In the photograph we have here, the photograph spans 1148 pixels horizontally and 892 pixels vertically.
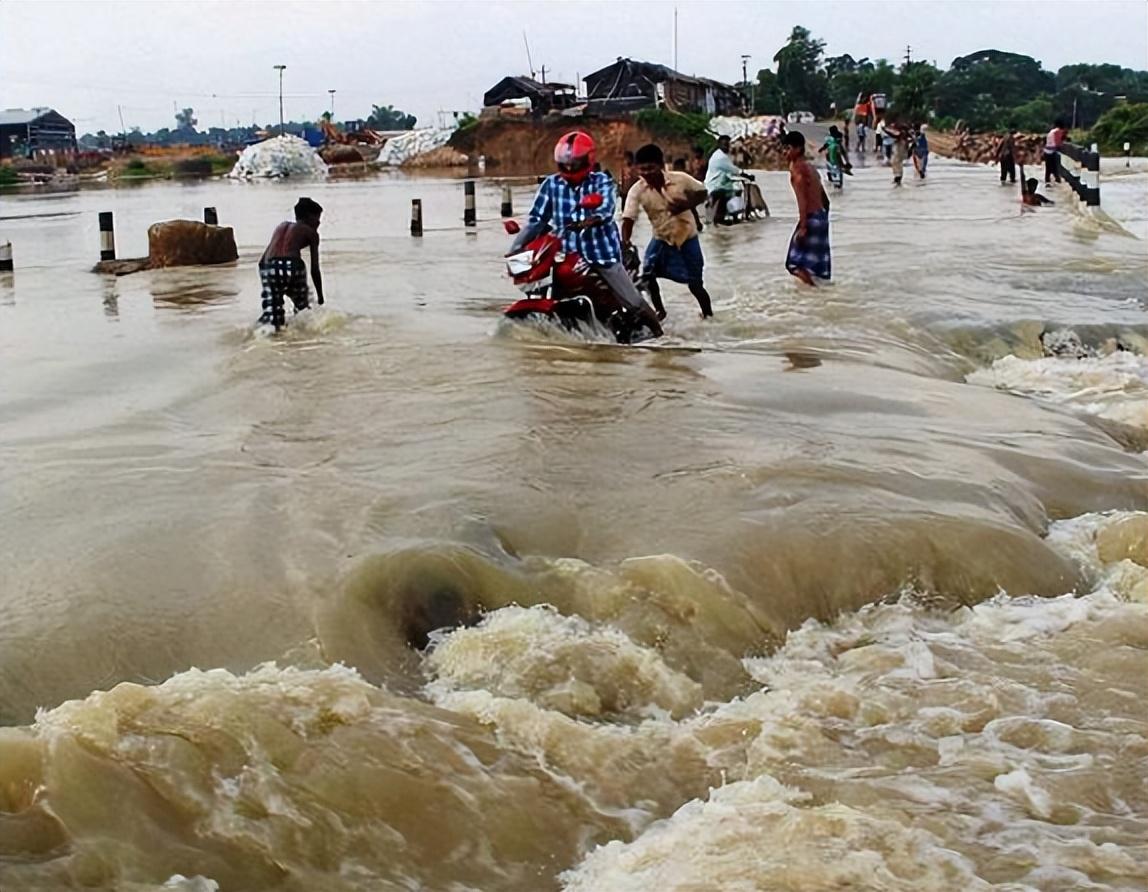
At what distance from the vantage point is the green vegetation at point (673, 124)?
6250 centimetres

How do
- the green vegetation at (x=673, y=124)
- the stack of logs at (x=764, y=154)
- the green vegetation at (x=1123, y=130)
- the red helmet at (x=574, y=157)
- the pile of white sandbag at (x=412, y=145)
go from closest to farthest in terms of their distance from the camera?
the red helmet at (x=574, y=157), the stack of logs at (x=764, y=154), the green vegetation at (x=1123, y=130), the green vegetation at (x=673, y=124), the pile of white sandbag at (x=412, y=145)

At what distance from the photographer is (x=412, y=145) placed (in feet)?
271

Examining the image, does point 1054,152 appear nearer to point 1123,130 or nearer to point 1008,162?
point 1008,162

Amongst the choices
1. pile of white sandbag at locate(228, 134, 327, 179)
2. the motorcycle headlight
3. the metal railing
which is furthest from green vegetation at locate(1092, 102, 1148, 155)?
the motorcycle headlight

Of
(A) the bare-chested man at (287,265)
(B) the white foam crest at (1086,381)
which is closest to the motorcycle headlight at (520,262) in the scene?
(A) the bare-chested man at (287,265)

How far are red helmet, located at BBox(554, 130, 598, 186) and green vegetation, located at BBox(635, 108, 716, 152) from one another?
53.5 metres

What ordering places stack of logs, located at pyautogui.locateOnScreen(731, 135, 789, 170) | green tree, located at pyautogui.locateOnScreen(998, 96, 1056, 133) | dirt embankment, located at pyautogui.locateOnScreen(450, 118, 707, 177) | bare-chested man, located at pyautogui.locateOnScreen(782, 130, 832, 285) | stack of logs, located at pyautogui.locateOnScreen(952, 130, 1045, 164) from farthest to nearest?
green tree, located at pyautogui.locateOnScreen(998, 96, 1056, 133)
dirt embankment, located at pyautogui.locateOnScreen(450, 118, 707, 177)
stack of logs, located at pyautogui.locateOnScreen(731, 135, 789, 170)
stack of logs, located at pyautogui.locateOnScreen(952, 130, 1045, 164)
bare-chested man, located at pyautogui.locateOnScreen(782, 130, 832, 285)

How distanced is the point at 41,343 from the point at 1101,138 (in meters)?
50.1

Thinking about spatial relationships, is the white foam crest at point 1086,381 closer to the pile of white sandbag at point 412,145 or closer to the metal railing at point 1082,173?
the metal railing at point 1082,173

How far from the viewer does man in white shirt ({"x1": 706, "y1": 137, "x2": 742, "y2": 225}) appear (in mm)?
21688

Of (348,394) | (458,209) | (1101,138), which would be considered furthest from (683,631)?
(1101,138)

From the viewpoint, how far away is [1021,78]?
96.2m

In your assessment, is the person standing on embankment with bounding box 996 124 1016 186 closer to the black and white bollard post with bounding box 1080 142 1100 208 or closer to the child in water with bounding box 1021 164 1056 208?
the black and white bollard post with bounding box 1080 142 1100 208

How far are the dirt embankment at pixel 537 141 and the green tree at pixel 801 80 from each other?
20574 millimetres
